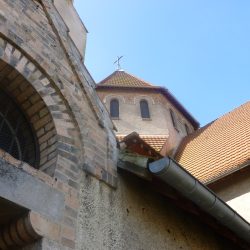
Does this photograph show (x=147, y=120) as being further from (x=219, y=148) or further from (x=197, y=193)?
(x=197, y=193)

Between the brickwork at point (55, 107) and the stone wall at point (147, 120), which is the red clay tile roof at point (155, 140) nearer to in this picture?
the stone wall at point (147, 120)

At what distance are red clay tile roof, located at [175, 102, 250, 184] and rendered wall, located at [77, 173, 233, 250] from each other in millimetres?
3998

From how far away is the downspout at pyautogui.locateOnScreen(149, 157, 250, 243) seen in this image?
3995mm

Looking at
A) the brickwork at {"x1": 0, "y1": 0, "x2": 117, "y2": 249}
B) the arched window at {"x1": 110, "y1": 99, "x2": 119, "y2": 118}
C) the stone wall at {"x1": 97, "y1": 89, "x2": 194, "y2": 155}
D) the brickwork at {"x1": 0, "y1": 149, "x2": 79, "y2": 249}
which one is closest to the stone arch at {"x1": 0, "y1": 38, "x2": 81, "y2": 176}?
the brickwork at {"x1": 0, "y1": 0, "x2": 117, "y2": 249}

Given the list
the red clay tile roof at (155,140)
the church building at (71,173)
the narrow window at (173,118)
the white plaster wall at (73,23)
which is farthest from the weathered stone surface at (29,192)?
the narrow window at (173,118)

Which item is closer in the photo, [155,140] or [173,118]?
[155,140]

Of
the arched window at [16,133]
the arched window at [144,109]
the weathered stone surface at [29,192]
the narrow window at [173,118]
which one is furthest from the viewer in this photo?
the narrow window at [173,118]

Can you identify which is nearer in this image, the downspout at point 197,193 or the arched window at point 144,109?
the downspout at point 197,193

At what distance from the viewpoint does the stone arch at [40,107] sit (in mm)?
3904

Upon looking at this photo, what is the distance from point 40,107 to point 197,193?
203 centimetres

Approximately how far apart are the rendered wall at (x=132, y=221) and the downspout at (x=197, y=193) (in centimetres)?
49

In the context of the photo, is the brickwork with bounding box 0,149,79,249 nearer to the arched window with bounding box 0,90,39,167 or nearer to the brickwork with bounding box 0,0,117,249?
the brickwork with bounding box 0,0,117,249

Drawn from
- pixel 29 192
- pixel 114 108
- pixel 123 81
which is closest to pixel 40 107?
pixel 29 192

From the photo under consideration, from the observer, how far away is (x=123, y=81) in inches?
671
